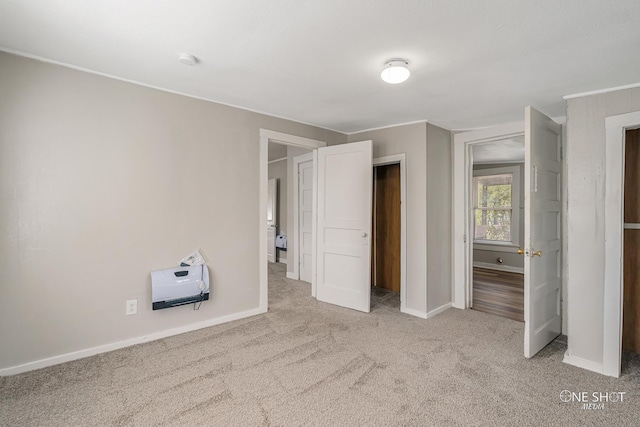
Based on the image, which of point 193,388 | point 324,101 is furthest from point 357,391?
point 324,101

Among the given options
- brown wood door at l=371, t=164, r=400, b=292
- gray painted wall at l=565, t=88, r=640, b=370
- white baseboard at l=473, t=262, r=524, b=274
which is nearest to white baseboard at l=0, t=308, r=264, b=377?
brown wood door at l=371, t=164, r=400, b=292

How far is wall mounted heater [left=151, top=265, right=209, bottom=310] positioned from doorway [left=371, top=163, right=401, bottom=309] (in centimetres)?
243

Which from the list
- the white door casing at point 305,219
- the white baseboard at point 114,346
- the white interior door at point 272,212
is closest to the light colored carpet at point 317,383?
the white baseboard at point 114,346

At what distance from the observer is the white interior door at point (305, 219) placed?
16.9 feet

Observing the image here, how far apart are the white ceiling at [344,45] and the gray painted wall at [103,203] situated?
27cm

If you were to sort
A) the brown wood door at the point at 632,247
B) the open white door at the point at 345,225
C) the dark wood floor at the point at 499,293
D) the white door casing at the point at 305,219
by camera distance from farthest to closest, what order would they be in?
the white door casing at the point at 305,219 → the dark wood floor at the point at 499,293 → the open white door at the point at 345,225 → the brown wood door at the point at 632,247

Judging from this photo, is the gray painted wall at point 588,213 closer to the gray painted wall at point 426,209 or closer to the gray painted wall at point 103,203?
the gray painted wall at point 426,209

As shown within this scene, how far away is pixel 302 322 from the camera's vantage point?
3359 millimetres

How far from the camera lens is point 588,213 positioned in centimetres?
256

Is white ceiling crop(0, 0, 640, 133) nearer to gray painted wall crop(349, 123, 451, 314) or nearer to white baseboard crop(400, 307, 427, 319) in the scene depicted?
gray painted wall crop(349, 123, 451, 314)

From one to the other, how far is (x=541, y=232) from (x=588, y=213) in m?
0.35

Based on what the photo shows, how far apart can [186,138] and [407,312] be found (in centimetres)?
306

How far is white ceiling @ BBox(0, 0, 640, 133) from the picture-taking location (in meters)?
1.67

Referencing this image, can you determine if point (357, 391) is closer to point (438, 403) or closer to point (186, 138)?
point (438, 403)
